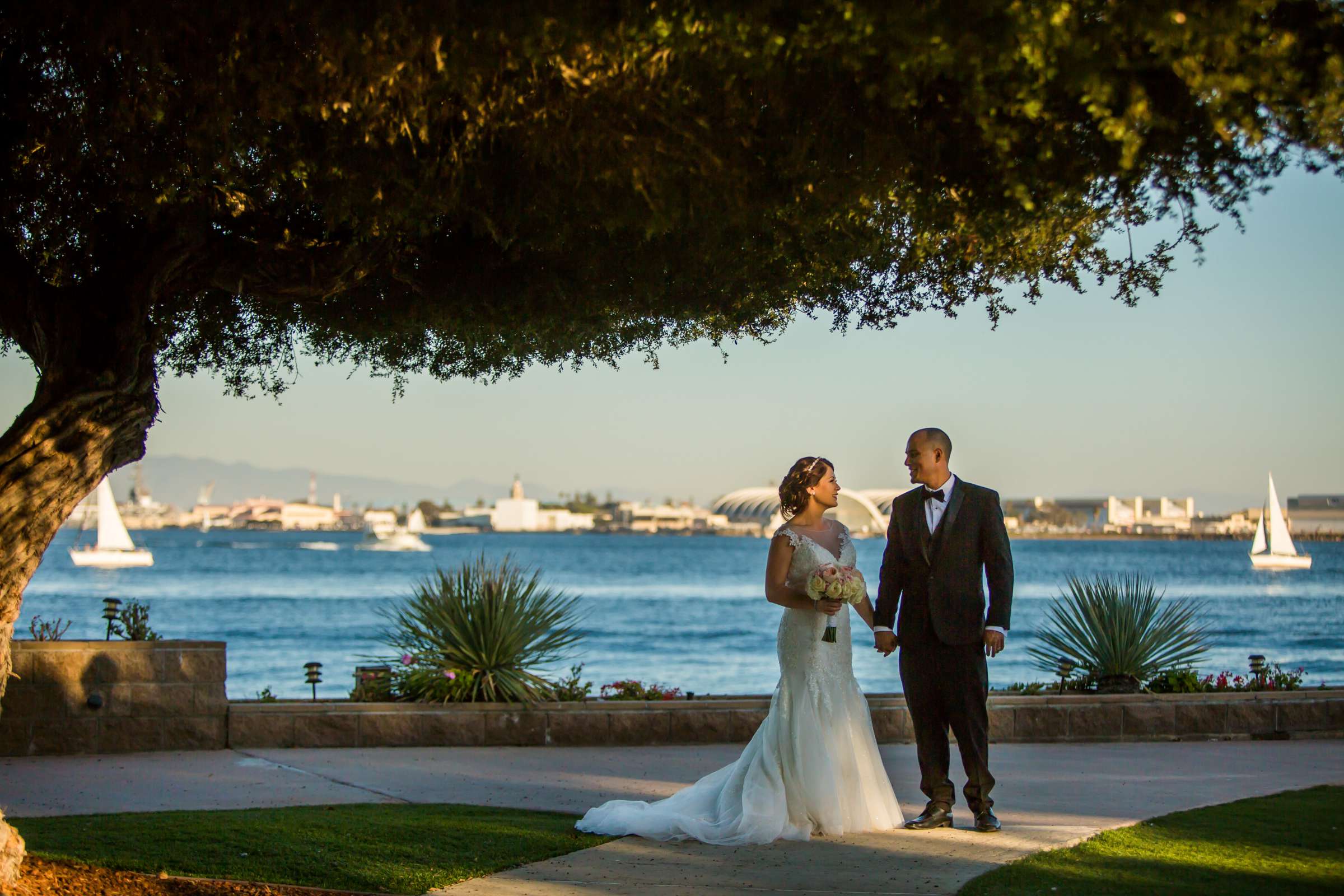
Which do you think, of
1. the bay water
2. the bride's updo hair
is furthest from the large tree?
the bay water

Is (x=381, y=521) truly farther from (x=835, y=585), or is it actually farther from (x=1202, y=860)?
(x=1202, y=860)

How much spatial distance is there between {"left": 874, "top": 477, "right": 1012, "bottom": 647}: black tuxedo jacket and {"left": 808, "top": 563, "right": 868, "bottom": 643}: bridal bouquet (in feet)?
0.59

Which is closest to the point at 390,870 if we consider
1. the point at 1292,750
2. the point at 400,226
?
the point at 400,226

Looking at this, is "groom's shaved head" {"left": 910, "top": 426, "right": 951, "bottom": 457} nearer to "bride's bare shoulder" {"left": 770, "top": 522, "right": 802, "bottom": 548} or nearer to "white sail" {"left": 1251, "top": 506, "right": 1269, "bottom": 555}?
"bride's bare shoulder" {"left": 770, "top": 522, "right": 802, "bottom": 548}

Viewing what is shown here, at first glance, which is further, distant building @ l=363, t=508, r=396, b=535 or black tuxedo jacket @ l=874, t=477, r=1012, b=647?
distant building @ l=363, t=508, r=396, b=535

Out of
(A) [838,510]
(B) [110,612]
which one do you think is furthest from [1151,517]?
(B) [110,612]

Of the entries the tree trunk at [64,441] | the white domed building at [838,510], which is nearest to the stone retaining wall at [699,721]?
the tree trunk at [64,441]

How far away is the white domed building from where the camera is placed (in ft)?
404

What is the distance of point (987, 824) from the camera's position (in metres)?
7.59

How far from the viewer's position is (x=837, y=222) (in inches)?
254

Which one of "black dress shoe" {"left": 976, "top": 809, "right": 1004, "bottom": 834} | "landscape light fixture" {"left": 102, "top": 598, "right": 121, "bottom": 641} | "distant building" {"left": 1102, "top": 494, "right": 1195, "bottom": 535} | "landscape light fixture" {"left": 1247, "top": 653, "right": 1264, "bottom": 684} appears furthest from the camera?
"distant building" {"left": 1102, "top": 494, "right": 1195, "bottom": 535}

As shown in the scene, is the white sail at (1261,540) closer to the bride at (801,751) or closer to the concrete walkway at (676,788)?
the concrete walkway at (676,788)

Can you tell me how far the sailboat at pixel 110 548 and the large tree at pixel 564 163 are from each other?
73632mm

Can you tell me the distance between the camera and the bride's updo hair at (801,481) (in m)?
8.08
